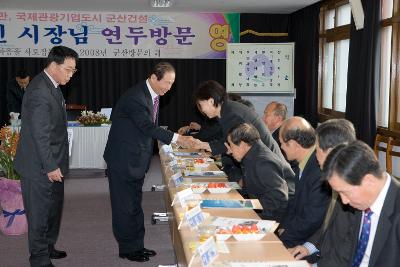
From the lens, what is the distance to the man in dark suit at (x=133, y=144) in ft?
11.7

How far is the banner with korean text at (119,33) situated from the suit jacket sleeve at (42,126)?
5.48 meters

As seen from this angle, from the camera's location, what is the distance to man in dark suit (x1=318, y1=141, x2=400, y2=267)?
1.57m

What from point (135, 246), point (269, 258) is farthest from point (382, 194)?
point (135, 246)

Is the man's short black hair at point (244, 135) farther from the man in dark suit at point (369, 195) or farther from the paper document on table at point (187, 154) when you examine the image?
the paper document on table at point (187, 154)

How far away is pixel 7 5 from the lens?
7.81 metres

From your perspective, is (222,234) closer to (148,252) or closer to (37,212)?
(37,212)

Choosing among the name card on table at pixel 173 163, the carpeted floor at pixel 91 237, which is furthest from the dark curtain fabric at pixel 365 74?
A: the name card on table at pixel 173 163

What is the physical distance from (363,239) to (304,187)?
2.47 ft

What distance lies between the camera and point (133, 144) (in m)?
3.60

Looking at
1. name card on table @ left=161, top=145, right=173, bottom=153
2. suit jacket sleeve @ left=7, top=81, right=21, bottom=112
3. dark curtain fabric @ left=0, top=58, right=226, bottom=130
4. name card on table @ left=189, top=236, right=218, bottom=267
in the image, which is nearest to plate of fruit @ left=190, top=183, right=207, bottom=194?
name card on table @ left=189, top=236, right=218, bottom=267

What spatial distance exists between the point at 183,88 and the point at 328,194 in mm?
6623

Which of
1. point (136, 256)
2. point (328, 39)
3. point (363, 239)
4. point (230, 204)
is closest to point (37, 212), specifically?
point (136, 256)

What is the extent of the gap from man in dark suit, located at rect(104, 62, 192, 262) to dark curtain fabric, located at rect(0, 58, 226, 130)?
5.21 m

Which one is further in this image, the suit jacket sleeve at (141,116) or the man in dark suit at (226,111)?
the suit jacket sleeve at (141,116)
